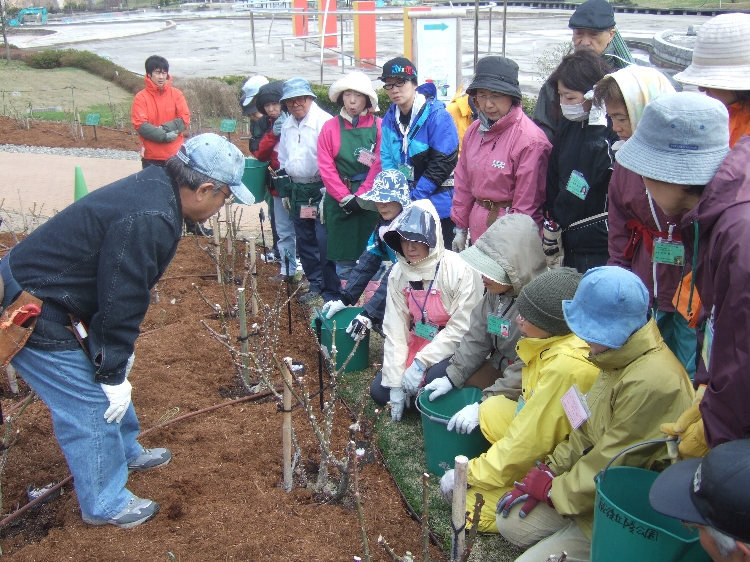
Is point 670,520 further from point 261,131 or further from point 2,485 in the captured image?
point 261,131

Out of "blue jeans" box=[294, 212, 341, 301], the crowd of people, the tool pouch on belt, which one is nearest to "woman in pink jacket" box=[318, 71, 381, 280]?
"blue jeans" box=[294, 212, 341, 301]

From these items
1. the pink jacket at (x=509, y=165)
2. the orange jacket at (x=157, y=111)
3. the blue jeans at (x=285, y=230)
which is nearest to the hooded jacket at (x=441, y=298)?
the pink jacket at (x=509, y=165)

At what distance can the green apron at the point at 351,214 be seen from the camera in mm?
5289

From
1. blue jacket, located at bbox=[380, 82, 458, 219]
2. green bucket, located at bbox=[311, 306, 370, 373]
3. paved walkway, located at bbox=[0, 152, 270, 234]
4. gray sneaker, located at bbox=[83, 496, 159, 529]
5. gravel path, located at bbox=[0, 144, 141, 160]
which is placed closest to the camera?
gray sneaker, located at bbox=[83, 496, 159, 529]

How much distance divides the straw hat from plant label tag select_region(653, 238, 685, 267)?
612mm

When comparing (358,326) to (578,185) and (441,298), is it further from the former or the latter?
(578,185)

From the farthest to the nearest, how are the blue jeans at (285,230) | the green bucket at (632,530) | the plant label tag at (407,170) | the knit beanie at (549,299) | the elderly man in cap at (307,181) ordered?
the blue jeans at (285,230) → the elderly man in cap at (307,181) → the plant label tag at (407,170) → the knit beanie at (549,299) → the green bucket at (632,530)

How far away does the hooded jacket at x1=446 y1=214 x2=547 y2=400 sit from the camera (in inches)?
130

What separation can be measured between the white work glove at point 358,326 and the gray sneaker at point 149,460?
1.33 meters

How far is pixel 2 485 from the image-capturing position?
3.37m

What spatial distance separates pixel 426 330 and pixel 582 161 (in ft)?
3.98

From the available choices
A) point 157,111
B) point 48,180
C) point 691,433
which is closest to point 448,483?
point 691,433

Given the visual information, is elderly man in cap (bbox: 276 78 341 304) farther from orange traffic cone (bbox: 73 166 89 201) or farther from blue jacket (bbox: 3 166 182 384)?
blue jacket (bbox: 3 166 182 384)

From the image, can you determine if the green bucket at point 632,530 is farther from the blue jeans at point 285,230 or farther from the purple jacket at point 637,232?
the blue jeans at point 285,230
